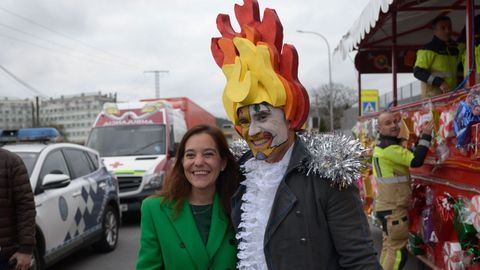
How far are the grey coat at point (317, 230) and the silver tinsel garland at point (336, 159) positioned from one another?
0.17ft

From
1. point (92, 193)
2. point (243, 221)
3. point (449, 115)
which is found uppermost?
point (449, 115)

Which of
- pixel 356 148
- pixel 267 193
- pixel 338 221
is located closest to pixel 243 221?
pixel 267 193

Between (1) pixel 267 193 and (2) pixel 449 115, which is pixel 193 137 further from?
(2) pixel 449 115

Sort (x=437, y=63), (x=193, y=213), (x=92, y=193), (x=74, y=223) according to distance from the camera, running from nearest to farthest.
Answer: (x=193, y=213) < (x=437, y=63) < (x=74, y=223) < (x=92, y=193)

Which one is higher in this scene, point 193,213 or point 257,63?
point 257,63

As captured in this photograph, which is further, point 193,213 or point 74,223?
point 74,223

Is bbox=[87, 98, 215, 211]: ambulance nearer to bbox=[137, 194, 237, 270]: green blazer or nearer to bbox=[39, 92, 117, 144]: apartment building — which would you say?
bbox=[137, 194, 237, 270]: green blazer

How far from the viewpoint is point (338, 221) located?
1890mm

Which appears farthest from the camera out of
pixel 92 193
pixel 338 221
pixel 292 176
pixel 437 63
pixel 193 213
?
pixel 92 193

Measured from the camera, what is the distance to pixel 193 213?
2268 millimetres

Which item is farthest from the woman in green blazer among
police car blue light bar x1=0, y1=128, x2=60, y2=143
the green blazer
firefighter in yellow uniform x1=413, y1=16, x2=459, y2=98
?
police car blue light bar x1=0, y1=128, x2=60, y2=143

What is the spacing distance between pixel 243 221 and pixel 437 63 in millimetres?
3676

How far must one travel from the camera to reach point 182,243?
7.12ft

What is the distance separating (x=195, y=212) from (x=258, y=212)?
345 mm
